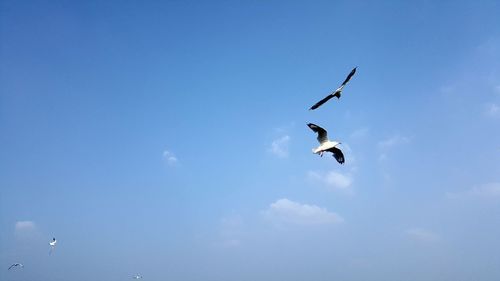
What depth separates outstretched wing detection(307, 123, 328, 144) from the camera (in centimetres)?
3102

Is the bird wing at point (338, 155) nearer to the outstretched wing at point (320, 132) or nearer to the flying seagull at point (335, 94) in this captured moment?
the outstretched wing at point (320, 132)

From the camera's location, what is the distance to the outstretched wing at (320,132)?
3102 centimetres

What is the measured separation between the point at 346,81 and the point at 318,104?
4.42 m

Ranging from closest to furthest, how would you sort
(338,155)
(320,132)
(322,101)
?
(322,101)
(320,132)
(338,155)

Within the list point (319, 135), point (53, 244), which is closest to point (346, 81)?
point (319, 135)

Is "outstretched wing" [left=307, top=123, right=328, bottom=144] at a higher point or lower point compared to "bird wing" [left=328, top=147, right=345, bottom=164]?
higher

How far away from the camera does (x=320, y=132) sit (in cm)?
3136

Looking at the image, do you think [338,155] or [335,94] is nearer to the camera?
[335,94]

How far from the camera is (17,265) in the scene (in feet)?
225

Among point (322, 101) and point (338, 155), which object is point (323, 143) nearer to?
point (338, 155)

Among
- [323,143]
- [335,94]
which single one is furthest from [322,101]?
[323,143]

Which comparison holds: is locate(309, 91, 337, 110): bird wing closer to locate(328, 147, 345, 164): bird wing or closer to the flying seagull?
the flying seagull

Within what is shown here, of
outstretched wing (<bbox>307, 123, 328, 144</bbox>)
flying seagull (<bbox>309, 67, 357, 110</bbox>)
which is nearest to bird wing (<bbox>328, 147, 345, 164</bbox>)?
outstretched wing (<bbox>307, 123, 328, 144</bbox>)

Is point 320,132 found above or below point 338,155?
above
